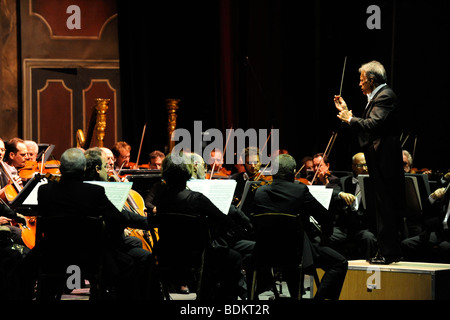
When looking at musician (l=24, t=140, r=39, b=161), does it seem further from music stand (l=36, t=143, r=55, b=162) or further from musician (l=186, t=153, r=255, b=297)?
musician (l=186, t=153, r=255, b=297)

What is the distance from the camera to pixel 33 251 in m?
3.47

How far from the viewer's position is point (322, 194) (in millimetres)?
4016

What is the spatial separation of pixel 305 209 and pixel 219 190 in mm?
498

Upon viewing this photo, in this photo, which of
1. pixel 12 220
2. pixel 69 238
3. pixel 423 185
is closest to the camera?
pixel 69 238

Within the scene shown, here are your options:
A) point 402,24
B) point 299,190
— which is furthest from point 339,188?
point 402,24

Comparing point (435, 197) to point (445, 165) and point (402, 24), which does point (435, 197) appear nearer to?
point (445, 165)

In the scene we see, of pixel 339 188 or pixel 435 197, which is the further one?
pixel 339 188

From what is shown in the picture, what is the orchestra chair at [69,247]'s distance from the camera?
11.1ft

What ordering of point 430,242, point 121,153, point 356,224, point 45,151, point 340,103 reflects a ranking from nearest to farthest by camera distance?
Result: point 340,103
point 430,242
point 45,151
point 356,224
point 121,153

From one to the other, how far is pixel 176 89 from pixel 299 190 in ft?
15.8

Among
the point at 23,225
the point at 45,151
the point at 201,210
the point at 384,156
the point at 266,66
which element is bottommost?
the point at 23,225

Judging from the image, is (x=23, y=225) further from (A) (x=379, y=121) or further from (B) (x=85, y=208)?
(A) (x=379, y=121)

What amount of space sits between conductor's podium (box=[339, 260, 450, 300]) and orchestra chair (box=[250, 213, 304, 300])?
411mm

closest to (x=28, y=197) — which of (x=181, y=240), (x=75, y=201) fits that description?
(x=75, y=201)
